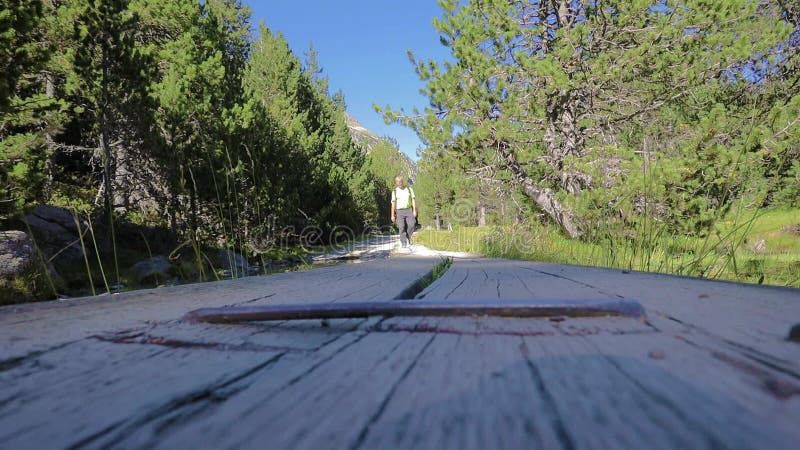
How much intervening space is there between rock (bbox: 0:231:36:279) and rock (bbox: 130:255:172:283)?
1960mm

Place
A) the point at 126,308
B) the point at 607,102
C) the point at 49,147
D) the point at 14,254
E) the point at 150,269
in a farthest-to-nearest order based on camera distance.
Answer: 1. the point at 49,147
2. the point at 150,269
3. the point at 607,102
4. the point at 14,254
5. the point at 126,308

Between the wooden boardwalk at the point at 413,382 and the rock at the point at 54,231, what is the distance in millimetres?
9110

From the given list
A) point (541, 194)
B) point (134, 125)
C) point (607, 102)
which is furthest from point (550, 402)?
point (134, 125)

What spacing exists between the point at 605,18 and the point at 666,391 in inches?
275

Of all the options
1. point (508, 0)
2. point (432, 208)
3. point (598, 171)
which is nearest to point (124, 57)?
point (508, 0)

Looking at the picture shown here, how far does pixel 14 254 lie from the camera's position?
5.74m

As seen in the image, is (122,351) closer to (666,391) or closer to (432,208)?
(666,391)

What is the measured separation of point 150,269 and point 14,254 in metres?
2.60

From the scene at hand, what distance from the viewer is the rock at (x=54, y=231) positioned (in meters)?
7.92

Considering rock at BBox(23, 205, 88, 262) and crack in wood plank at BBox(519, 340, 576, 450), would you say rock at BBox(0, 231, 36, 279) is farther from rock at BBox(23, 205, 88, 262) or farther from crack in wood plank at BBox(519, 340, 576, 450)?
crack in wood plank at BBox(519, 340, 576, 450)

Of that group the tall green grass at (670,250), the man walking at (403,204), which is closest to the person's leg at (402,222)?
the man walking at (403,204)

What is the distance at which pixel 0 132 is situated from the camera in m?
7.09

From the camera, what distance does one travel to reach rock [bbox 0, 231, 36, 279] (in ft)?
18.1

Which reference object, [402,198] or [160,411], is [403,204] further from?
[160,411]
